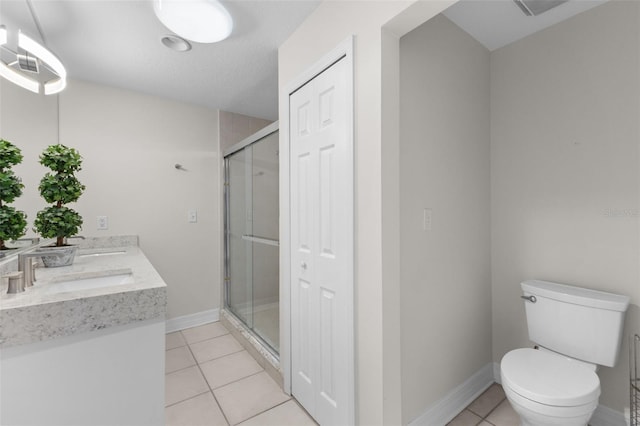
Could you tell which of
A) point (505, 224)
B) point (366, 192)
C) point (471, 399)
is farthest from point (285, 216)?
point (471, 399)

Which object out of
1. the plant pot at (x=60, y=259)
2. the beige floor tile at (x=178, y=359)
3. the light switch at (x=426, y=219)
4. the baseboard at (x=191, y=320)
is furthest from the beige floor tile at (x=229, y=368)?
the light switch at (x=426, y=219)

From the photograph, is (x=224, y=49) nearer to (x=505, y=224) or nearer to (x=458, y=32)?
(x=458, y=32)

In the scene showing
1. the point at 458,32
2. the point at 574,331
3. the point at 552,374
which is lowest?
the point at 552,374

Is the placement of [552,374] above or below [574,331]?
below

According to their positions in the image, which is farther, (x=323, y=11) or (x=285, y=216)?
(x=285, y=216)

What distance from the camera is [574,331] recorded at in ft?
4.91

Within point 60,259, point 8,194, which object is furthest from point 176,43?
point 60,259

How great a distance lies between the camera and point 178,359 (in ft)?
7.53

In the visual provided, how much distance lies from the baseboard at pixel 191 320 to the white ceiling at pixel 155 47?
7.24 ft

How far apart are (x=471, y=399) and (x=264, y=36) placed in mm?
2623

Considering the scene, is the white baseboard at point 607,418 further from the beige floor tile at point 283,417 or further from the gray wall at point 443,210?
the beige floor tile at point 283,417

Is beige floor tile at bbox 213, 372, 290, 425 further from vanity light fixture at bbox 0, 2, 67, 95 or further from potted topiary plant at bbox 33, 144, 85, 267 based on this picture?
vanity light fixture at bbox 0, 2, 67, 95

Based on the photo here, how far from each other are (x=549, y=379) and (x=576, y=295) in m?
0.49

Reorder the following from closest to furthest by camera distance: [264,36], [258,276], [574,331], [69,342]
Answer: [69,342]
[574,331]
[264,36]
[258,276]
